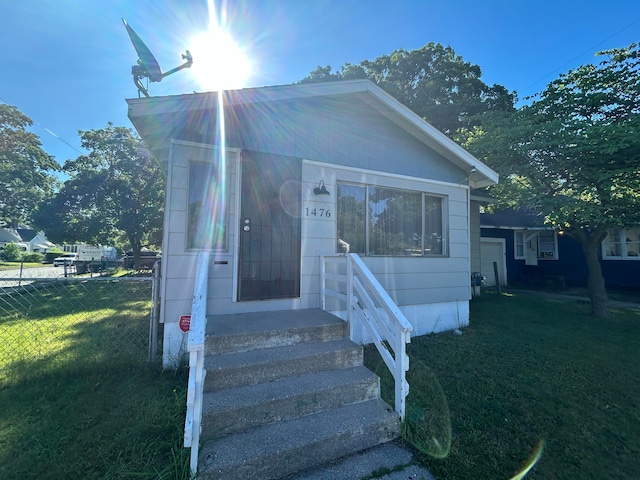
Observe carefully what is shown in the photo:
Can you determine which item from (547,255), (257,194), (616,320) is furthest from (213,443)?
(547,255)

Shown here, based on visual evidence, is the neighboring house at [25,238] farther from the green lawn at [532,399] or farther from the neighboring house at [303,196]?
the green lawn at [532,399]

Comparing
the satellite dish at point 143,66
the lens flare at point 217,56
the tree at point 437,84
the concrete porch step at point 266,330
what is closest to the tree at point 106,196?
the tree at point 437,84

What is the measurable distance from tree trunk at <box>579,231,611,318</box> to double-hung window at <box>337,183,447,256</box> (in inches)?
166

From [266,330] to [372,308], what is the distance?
3.64 feet

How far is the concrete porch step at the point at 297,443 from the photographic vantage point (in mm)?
1791

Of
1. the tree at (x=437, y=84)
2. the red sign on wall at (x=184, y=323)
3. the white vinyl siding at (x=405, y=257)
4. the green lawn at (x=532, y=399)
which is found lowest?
the green lawn at (x=532, y=399)

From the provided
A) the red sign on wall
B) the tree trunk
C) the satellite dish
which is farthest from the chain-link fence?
the tree trunk

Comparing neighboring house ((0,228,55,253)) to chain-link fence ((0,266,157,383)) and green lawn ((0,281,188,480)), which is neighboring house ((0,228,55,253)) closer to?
chain-link fence ((0,266,157,383))

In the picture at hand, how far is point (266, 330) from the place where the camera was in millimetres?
2906

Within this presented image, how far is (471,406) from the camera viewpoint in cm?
279

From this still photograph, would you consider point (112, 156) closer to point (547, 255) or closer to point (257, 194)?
point (257, 194)

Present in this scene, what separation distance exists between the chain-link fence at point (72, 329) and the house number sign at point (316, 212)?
2.18 meters

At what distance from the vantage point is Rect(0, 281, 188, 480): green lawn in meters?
1.91

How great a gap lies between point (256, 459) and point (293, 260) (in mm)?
2513
